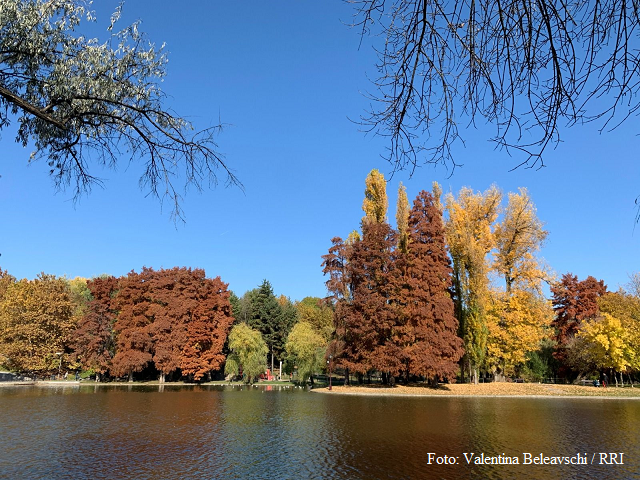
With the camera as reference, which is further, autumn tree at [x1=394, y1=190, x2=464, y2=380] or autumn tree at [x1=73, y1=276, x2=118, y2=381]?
autumn tree at [x1=73, y1=276, x2=118, y2=381]

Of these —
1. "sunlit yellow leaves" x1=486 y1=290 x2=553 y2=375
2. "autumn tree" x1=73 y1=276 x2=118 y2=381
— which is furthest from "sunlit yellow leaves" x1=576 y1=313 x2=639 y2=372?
"autumn tree" x1=73 y1=276 x2=118 y2=381

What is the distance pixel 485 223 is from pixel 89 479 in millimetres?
30175

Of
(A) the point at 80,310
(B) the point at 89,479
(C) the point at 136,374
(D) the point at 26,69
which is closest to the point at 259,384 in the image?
(C) the point at 136,374

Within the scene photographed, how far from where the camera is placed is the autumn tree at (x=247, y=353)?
37.6 metres

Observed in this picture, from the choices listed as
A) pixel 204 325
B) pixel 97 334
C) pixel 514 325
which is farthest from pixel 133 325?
pixel 514 325

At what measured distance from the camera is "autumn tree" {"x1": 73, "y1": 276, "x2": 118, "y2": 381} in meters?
39.6

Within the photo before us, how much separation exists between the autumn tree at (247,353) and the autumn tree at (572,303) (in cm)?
2565

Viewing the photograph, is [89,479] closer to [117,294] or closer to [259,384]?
[259,384]

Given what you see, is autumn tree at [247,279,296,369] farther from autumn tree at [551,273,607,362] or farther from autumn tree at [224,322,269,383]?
autumn tree at [551,273,607,362]

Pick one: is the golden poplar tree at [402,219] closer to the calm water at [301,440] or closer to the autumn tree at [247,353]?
the calm water at [301,440]

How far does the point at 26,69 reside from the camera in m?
3.85

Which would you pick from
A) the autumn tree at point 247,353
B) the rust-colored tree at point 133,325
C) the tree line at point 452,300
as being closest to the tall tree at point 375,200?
the tree line at point 452,300

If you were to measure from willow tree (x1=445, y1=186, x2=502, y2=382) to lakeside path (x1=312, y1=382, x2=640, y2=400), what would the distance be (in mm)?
2115

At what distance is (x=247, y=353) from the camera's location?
125ft
